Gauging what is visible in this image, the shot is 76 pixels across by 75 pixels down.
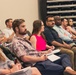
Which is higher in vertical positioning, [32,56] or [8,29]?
[32,56]

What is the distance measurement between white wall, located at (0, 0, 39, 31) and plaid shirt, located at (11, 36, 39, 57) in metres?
2.35

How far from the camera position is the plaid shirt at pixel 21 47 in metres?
3.09

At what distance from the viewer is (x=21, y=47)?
10.3ft

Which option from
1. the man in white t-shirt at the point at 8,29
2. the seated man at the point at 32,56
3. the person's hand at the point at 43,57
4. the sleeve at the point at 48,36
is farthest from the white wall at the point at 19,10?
the person's hand at the point at 43,57

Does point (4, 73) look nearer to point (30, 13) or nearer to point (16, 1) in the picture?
point (16, 1)

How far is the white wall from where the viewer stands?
564 cm

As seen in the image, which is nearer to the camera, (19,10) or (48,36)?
(48,36)

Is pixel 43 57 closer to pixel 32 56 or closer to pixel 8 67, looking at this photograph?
pixel 32 56

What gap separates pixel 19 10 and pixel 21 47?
10.6 feet

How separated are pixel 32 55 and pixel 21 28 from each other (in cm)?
42

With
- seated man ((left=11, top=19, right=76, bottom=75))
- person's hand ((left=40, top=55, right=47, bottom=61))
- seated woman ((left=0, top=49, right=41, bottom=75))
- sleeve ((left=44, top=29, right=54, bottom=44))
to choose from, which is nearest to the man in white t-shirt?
sleeve ((left=44, top=29, right=54, bottom=44))

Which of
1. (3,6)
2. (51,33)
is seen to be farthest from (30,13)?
(51,33)

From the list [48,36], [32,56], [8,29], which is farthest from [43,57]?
[8,29]

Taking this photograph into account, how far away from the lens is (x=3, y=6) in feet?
18.5
